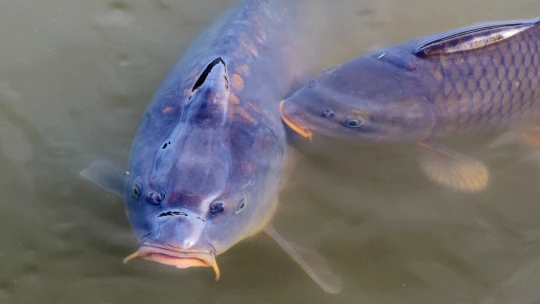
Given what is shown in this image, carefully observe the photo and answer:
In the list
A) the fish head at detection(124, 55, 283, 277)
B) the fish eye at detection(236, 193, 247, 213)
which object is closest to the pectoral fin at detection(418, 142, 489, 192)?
the fish head at detection(124, 55, 283, 277)

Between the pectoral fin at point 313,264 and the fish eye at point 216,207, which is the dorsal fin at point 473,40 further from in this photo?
the fish eye at point 216,207

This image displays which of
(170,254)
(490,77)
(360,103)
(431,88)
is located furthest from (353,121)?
(170,254)

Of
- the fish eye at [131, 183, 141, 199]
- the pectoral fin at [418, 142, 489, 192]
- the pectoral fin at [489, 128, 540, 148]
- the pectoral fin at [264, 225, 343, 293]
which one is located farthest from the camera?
the pectoral fin at [489, 128, 540, 148]

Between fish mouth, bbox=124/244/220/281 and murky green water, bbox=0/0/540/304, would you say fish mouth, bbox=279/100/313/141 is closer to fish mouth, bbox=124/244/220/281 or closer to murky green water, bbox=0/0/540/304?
murky green water, bbox=0/0/540/304

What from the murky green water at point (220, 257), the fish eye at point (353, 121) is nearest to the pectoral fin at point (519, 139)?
the murky green water at point (220, 257)

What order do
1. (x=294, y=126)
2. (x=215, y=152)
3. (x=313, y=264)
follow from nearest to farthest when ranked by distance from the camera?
(x=215, y=152) < (x=313, y=264) < (x=294, y=126)

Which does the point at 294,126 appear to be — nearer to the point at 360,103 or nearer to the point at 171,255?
the point at 360,103
